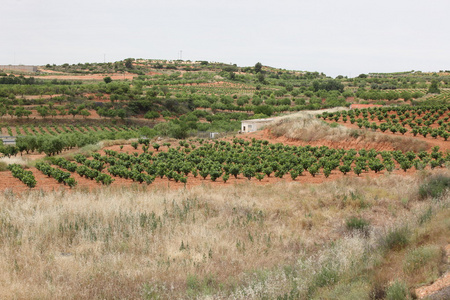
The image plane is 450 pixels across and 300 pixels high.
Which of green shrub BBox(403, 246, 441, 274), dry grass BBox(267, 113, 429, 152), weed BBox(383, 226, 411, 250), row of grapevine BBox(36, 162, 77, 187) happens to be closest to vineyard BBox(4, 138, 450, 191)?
row of grapevine BBox(36, 162, 77, 187)

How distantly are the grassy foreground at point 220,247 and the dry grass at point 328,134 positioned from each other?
66.4 ft

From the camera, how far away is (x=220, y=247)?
25.6 ft

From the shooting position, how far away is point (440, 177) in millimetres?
13500

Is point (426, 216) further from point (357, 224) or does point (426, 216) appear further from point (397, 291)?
point (397, 291)

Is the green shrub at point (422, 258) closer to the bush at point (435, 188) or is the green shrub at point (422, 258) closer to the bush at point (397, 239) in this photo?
the bush at point (397, 239)

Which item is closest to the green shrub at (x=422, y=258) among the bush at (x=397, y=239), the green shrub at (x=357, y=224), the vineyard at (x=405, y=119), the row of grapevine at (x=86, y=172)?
the bush at (x=397, y=239)

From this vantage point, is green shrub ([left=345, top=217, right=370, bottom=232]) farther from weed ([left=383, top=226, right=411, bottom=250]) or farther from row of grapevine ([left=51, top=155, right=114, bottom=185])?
row of grapevine ([left=51, top=155, right=114, bottom=185])

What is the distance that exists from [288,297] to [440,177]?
10.1 m

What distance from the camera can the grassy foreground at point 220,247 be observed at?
→ 19.1ft

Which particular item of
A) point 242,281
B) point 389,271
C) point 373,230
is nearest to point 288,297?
point 242,281

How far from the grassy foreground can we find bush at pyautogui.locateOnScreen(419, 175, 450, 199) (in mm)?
68

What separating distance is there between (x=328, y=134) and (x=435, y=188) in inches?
976

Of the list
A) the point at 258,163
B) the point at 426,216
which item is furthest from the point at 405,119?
the point at 426,216

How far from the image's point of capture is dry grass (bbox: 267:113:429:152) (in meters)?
30.9
